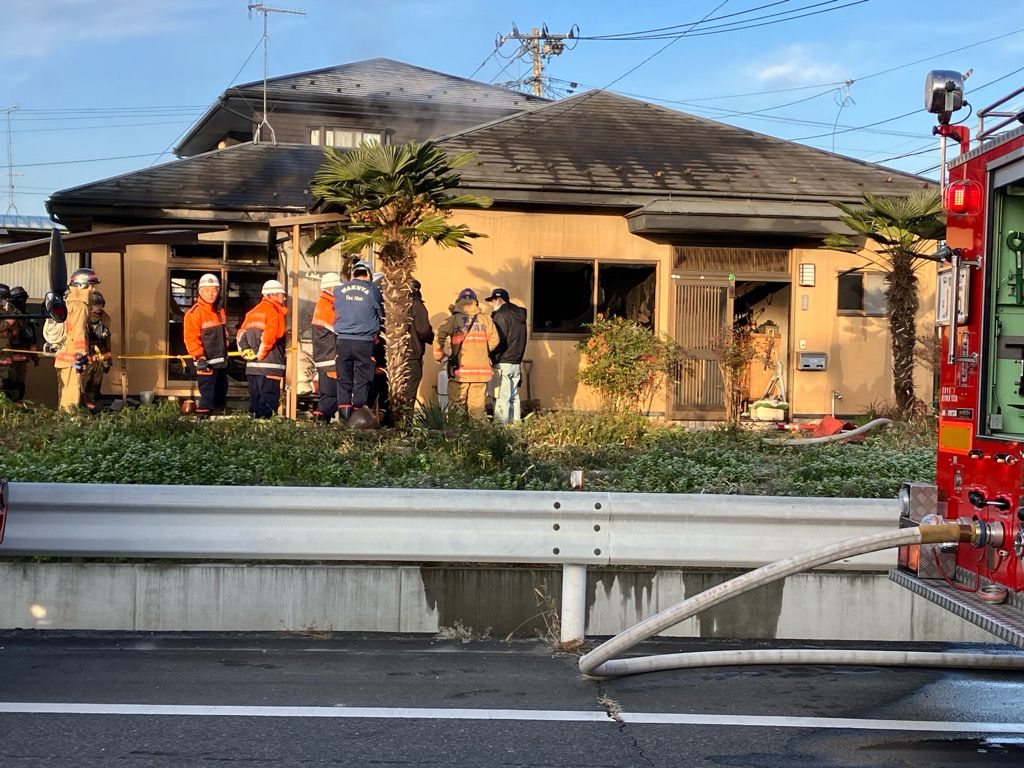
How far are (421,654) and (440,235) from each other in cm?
813

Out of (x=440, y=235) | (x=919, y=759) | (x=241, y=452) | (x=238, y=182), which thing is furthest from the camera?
→ (x=238, y=182)

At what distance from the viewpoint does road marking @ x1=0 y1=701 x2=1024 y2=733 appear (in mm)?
4684

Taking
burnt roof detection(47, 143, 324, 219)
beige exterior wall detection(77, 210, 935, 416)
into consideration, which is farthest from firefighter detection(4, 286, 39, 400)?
burnt roof detection(47, 143, 324, 219)

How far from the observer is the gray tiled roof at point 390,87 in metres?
25.2

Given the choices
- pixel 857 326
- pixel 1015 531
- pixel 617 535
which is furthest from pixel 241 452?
pixel 857 326

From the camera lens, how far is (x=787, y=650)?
534cm

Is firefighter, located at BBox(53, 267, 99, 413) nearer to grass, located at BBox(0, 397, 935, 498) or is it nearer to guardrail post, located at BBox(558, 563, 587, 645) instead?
grass, located at BBox(0, 397, 935, 498)

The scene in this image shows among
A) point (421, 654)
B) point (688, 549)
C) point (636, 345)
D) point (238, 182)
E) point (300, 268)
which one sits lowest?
point (421, 654)

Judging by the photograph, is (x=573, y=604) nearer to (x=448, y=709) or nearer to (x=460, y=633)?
(x=460, y=633)

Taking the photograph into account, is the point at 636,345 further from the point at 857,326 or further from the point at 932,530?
the point at 932,530

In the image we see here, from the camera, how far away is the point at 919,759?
430 cm

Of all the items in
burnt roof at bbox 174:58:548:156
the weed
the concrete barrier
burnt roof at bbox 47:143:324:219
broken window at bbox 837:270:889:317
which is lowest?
the weed

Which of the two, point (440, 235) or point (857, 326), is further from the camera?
point (857, 326)

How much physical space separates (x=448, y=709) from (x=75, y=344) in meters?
10.5
